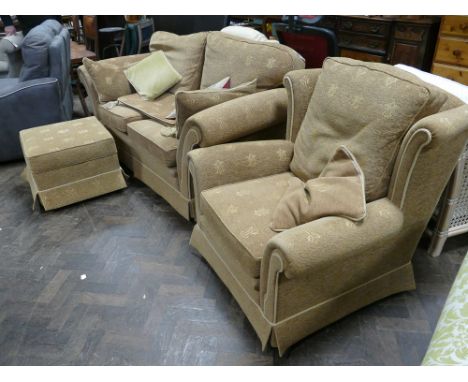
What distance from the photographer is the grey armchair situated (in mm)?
2664

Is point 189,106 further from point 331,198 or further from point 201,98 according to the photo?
point 331,198

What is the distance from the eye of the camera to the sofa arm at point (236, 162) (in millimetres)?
1672

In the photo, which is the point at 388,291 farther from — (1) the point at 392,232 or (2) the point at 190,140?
(2) the point at 190,140

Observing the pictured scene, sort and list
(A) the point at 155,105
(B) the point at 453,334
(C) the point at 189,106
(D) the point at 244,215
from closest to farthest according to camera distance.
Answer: (B) the point at 453,334
(D) the point at 244,215
(C) the point at 189,106
(A) the point at 155,105

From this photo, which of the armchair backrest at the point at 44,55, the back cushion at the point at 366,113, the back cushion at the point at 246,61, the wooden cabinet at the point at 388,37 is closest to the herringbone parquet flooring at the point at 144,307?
the back cushion at the point at 366,113

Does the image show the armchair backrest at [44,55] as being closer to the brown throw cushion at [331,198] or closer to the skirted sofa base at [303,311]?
the skirted sofa base at [303,311]

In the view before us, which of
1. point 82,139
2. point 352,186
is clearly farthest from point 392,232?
point 82,139

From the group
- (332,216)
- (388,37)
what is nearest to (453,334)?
(332,216)

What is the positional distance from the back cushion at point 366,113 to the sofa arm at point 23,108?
6.62ft

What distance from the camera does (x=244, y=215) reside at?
1.48 m

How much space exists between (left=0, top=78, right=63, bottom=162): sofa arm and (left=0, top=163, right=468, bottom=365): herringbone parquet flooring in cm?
79

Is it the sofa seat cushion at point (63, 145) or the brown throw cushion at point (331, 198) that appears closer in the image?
the brown throw cushion at point (331, 198)

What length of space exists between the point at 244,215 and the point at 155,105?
1.35 m

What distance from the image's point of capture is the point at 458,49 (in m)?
3.05
